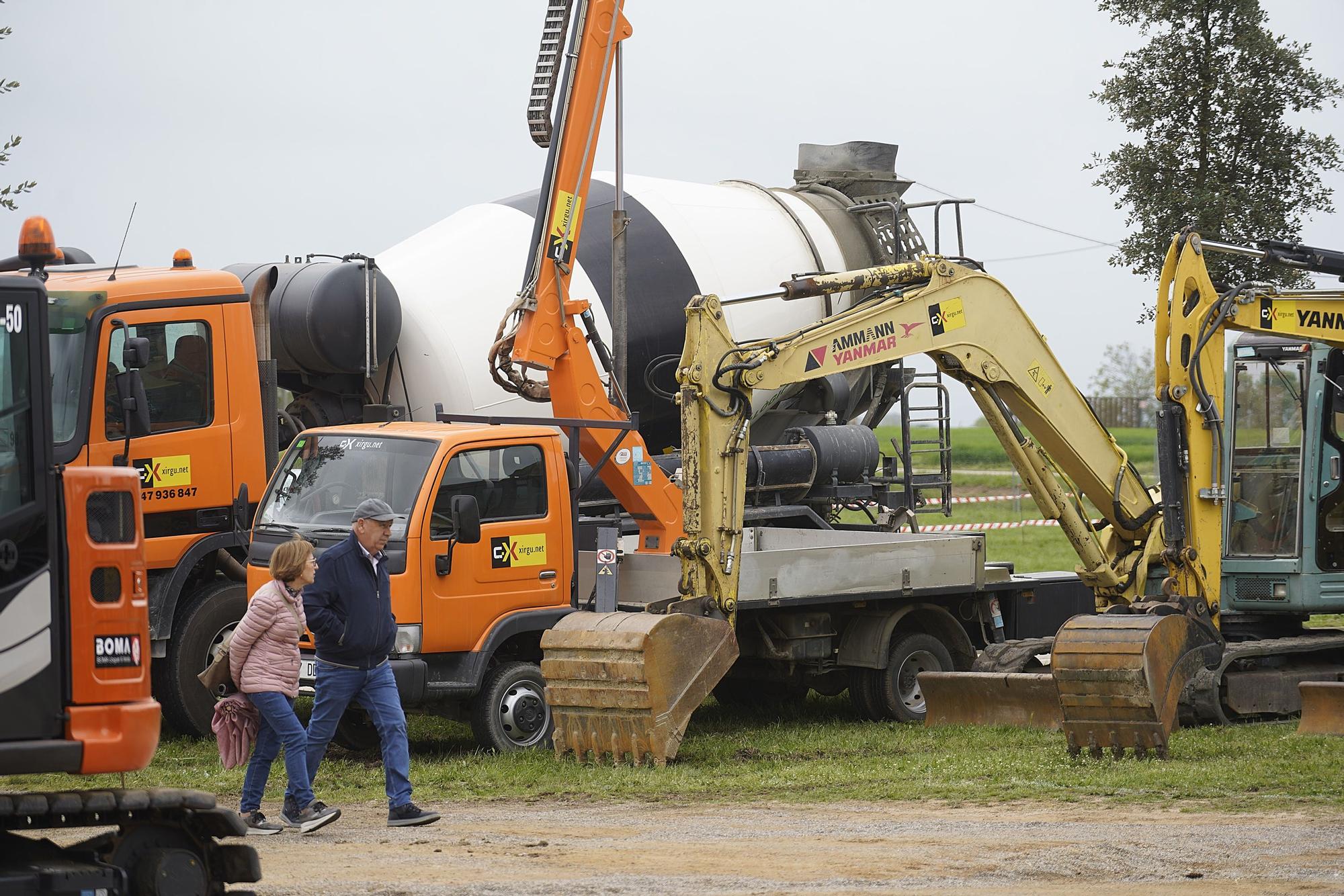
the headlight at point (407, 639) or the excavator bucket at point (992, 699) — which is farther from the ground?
the headlight at point (407, 639)

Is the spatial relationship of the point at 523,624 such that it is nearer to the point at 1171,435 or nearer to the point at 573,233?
the point at 573,233

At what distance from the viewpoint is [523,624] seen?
38.3ft

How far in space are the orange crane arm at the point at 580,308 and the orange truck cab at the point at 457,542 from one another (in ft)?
3.60

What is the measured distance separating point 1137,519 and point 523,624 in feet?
16.6

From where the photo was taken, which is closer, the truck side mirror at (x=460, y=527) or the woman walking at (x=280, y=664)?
the woman walking at (x=280, y=664)

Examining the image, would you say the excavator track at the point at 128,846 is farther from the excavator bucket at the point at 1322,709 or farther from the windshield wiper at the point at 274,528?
the excavator bucket at the point at 1322,709

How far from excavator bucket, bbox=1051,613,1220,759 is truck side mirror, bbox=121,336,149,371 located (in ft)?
20.3

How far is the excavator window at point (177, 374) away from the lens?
39.7 feet

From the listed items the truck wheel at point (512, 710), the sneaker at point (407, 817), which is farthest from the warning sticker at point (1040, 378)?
the sneaker at point (407, 817)

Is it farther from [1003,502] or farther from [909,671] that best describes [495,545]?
[1003,502]

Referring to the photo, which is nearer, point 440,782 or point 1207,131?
point 440,782

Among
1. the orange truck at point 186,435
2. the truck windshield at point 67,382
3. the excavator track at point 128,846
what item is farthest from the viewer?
the orange truck at point 186,435

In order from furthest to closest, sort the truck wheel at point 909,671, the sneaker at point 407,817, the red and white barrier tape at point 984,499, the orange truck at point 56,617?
1. the red and white barrier tape at point 984,499
2. the truck wheel at point 909,671
3. the sneaker at point 407,817
4. the orange truck at point 56,617

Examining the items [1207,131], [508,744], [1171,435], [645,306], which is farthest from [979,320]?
[1207,131]
